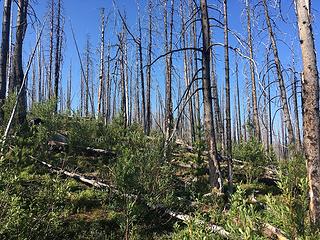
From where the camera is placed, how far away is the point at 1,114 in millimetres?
9391

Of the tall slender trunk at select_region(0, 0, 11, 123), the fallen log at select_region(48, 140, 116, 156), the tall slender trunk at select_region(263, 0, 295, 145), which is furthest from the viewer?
the tall slender trunk at select_region(263, 0, 295, 145)

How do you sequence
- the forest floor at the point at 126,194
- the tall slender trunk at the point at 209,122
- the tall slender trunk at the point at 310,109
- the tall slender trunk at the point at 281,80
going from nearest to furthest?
the forest floor at the point at 126,194
the tall slender trunk at the point at 310,109
the tall slender trunk at the point at 209,122
the tall slender trunk at the point at 281,80

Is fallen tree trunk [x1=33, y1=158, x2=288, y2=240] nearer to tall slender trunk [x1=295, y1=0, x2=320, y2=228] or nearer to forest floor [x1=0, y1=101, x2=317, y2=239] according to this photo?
forest floor [x1=0, y1=101, x2=317, y2=239]

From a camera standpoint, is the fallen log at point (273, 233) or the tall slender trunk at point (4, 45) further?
the tall slender trunk at point (4, 45)

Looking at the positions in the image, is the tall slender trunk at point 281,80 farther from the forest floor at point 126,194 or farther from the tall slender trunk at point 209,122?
the tall slender trunk at point 209,122

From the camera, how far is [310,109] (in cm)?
428

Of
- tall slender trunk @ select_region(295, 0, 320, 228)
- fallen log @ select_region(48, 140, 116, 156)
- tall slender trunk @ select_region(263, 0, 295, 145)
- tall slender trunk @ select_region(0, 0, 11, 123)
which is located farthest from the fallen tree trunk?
tall slender trunk @ select_region(263, 0, 295, 145)

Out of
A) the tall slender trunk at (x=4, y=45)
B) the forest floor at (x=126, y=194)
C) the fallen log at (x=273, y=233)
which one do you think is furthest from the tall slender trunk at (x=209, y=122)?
the tall slender trunk at (x=4, y=45)

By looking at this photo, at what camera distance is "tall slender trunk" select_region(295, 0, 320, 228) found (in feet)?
13.3

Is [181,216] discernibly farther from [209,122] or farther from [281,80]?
[281,80]

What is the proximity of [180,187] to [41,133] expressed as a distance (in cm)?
379

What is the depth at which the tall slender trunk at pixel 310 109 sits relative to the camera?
404cm

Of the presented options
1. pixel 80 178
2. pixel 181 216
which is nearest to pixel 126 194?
pixel 181 216

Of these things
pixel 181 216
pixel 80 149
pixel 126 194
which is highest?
pixel 80 149
